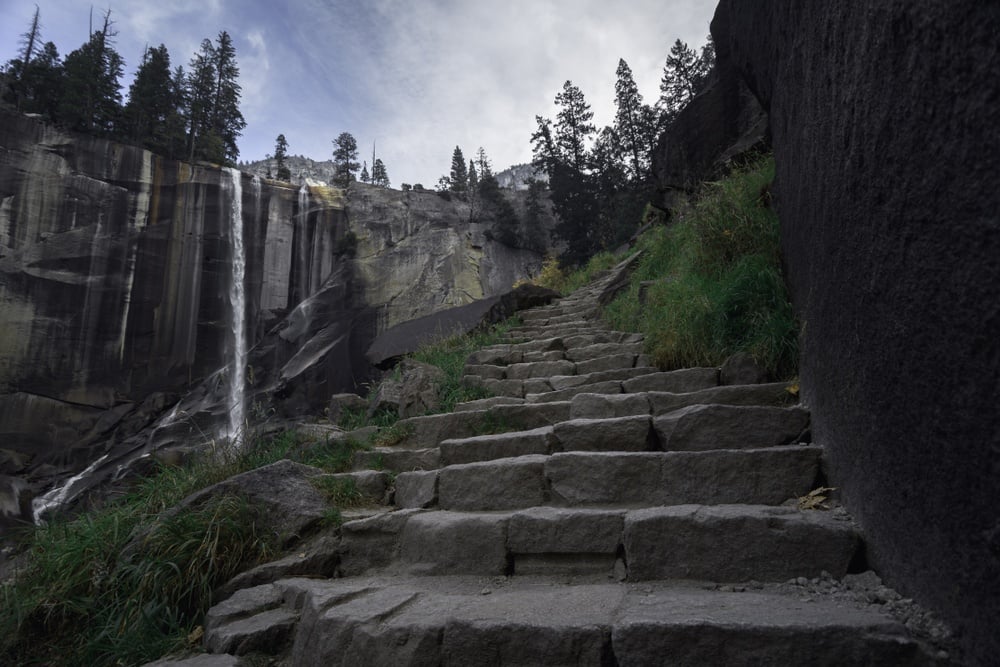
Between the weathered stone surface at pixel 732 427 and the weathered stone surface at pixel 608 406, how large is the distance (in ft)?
1.92

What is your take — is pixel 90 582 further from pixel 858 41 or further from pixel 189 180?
pixel 189 180

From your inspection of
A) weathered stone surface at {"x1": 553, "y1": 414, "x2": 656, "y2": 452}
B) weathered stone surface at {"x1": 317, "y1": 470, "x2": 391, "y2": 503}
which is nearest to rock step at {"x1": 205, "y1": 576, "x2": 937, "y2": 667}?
weathered stone surface at {"x1": 553, "y1": 414, "x2": 656, "y2": 452}

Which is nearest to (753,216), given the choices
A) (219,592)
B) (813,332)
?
(813,332)

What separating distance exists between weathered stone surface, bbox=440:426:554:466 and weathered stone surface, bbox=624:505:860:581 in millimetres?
1139

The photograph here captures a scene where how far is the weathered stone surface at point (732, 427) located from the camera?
2537mm

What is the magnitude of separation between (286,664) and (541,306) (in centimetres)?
778

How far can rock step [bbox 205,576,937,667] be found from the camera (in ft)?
4.29

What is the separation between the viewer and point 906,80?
126 cm

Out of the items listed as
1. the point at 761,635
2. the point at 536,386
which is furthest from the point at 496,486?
the point at 536,386

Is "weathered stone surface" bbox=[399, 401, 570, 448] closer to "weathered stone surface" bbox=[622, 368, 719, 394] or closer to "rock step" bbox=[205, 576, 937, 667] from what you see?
"weathered stone surface" bbox=[622, 368, 719, 394]

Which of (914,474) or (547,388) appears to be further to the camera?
(547,388)

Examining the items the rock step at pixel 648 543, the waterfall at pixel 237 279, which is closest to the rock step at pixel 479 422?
the rock step at pixel 648 543

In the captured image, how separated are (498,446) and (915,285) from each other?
243 cm

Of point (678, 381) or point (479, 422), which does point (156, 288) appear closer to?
point (479, 422)
